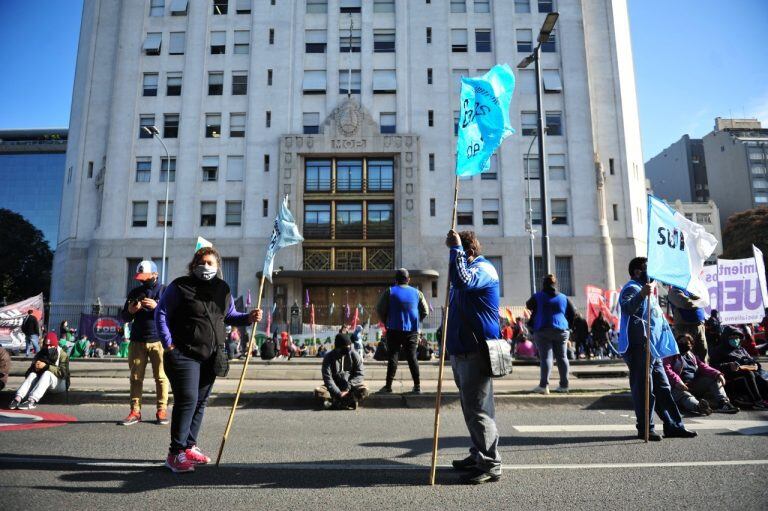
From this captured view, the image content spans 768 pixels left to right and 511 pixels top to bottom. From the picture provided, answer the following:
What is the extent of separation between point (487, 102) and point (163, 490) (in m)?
4.74

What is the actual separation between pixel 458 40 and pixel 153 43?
21.8 meters

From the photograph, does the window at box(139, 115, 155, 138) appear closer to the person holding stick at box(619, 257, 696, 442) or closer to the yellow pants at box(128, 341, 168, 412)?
the yellow pants at box(128, 341, 168, 412)

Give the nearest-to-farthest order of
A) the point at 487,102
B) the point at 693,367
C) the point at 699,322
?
the point at 487,102 < the point at 693,367 < the point at 699,322

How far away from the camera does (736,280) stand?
42.5 feet

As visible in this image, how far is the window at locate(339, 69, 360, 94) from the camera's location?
34.5 metres

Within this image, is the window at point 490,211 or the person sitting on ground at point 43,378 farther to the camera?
the window at point 490,211

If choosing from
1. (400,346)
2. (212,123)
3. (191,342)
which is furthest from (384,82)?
(191,342)

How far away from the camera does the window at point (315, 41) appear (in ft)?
115

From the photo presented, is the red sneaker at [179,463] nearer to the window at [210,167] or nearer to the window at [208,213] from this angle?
the window at [208,213]

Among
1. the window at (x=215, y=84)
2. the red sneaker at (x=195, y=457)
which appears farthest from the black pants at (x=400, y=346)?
the window at (x=215, y=84)

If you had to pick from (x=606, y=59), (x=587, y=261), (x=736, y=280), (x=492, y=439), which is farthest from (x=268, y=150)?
(x=492, y=439)

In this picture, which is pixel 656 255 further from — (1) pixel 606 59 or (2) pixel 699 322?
(1) pixel 606 59

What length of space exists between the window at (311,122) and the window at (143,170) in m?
11.0

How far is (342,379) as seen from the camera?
24.9 feet
